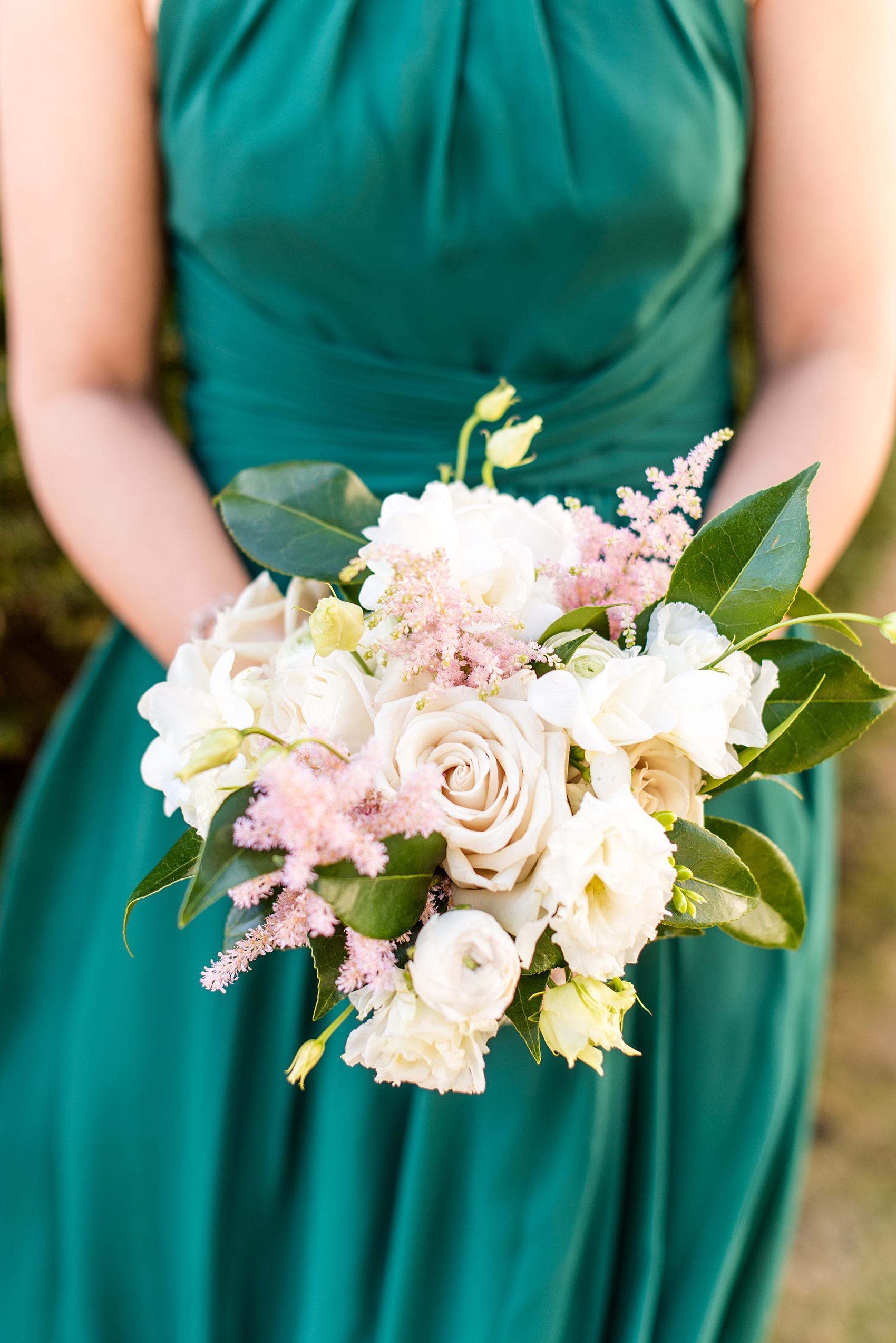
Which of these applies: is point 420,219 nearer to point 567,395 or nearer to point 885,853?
point 567,395

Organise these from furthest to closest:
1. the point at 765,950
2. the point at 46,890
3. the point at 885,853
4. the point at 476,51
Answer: the point at 885,853
the point at 46,890
the point at 765,950
the point at 476,51

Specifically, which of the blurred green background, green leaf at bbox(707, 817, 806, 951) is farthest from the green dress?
the blurred green background

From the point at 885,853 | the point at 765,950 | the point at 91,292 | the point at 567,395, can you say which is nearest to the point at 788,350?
the point at 567,395

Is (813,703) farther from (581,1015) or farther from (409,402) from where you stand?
(409,402)

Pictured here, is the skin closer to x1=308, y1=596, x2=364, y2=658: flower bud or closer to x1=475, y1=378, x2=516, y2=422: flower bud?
x1=475, y1=378, x2=516, y2=422: flower bud

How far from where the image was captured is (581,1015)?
578mm

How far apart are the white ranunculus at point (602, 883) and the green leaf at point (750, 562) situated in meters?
0.17

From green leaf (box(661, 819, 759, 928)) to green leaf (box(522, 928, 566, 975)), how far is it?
0.09 meters

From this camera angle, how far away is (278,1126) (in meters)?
1.06

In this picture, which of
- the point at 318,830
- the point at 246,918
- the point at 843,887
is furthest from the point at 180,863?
the point at 843,887

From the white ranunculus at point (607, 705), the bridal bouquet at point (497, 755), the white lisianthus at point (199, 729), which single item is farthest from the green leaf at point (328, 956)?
the white ranunculus at point (607, 705)

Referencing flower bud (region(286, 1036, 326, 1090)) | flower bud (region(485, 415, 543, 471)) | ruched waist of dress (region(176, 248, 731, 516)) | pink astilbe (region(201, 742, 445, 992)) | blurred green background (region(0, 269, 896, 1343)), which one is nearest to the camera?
pink astilbe (region(201, 742, 445, 992))

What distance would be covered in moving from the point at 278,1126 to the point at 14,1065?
1.28ft

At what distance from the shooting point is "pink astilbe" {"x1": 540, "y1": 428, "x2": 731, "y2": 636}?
0.67 m
